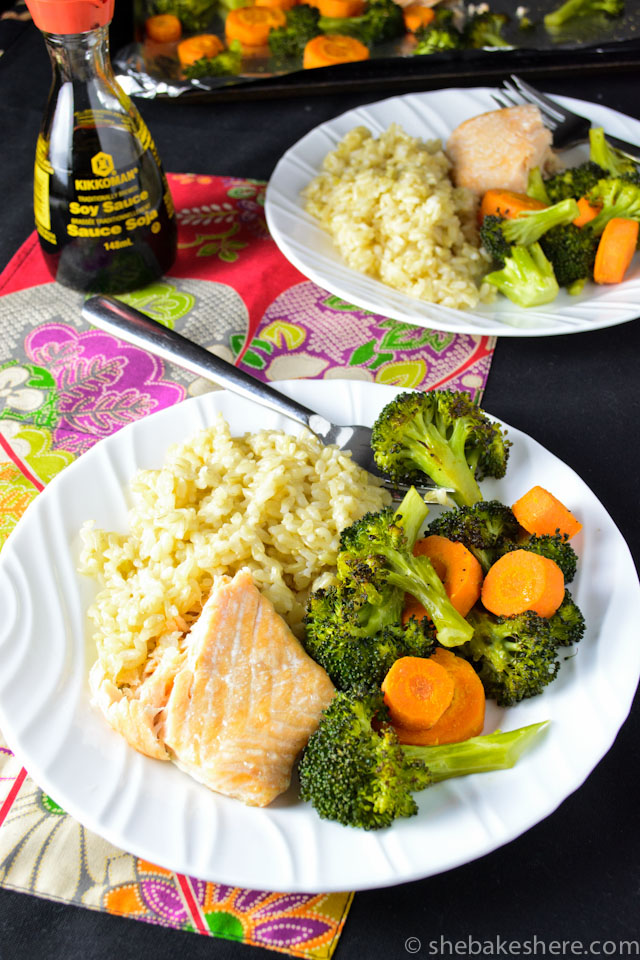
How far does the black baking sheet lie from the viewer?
347 cm

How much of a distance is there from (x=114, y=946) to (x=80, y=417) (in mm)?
1364

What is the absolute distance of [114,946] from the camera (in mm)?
1358

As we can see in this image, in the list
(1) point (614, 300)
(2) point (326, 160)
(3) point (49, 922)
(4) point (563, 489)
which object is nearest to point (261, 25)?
(2) point (326, 160)

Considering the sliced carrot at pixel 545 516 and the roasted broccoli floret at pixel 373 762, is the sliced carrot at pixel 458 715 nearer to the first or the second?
the roasted broccoli floret at pixel 373 762

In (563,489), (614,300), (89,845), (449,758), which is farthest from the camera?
(614,300)

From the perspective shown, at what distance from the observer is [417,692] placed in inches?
55.4

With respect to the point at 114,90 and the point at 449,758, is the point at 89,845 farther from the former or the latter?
the point at 114,90

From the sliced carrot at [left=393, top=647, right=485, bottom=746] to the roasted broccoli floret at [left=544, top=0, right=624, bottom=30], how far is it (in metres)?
3.30

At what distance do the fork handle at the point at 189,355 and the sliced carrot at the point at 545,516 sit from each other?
51 centimetres

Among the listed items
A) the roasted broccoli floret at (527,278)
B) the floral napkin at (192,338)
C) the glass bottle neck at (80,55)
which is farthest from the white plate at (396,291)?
the glass bottle neck at (80,55)

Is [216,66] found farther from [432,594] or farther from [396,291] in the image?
[432,594]

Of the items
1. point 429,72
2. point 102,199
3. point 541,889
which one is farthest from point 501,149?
point 541,889

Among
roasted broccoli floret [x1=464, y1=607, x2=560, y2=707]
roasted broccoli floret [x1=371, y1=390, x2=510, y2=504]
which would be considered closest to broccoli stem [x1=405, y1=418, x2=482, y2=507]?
roasted broccoli floret [x1=371, y1=390, x2=510, y2=504]

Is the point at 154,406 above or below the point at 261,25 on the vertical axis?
below
